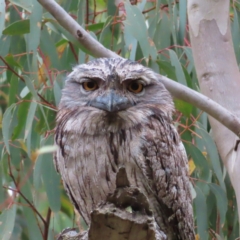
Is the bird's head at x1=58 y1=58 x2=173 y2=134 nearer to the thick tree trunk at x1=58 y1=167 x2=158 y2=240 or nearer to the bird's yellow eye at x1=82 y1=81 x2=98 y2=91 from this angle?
the bird's yellow eye at x1=82 y1=81 x2=98 y2=91

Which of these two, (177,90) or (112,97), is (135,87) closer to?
(112,97)

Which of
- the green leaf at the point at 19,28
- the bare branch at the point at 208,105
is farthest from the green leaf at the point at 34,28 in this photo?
the bare branch at the point at 208,105

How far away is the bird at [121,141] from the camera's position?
2576 mm

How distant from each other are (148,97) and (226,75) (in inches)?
26.5

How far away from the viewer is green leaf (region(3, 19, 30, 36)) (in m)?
3.36

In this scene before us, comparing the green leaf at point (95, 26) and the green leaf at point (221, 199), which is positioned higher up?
the green leaf at point (95, 26)

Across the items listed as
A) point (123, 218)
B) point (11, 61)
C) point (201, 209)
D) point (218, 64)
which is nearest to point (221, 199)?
point (201, 209)

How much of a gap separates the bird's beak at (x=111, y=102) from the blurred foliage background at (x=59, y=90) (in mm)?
694

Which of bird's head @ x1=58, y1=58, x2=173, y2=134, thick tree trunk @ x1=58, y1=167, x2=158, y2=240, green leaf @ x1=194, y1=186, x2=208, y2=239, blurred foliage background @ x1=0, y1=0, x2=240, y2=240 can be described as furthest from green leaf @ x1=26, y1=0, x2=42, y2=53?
thick tree trunk @ x1=58, y1=167, x2=158, y2=240

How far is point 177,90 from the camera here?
2979mm

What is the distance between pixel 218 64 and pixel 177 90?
45cm

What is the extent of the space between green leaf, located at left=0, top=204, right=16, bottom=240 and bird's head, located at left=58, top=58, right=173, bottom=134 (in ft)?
2.59

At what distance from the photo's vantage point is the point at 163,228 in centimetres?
277

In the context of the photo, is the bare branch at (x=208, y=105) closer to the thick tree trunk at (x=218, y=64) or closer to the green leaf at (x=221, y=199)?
the thick tree trunk at (x=218, y=64)
